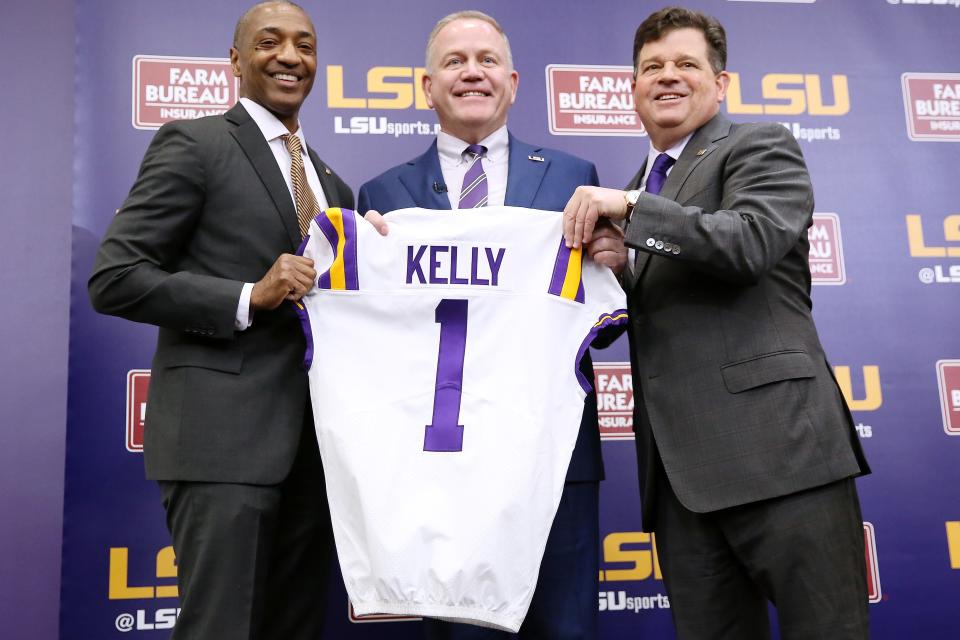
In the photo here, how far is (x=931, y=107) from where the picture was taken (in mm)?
3205

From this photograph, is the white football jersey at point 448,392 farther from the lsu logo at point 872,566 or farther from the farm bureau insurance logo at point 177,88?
the lsu logo at point 872,566

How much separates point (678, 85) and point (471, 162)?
0.53 metres

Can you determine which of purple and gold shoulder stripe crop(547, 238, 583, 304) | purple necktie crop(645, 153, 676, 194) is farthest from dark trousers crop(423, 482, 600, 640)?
purple necktie crop(645, 153, 676, 194)

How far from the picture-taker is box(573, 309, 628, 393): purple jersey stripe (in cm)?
183

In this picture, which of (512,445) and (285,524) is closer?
(512,445)

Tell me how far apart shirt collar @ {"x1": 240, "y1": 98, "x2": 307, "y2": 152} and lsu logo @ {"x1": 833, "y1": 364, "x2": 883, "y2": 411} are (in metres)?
2.04

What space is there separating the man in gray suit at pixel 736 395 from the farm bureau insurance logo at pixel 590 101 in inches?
42.5

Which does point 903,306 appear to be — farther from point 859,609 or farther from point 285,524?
point 285,524

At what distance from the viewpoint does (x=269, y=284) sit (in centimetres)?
179

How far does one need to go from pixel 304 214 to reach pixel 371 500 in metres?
0.69

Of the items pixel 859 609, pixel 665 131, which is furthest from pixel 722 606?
pixel 665 131

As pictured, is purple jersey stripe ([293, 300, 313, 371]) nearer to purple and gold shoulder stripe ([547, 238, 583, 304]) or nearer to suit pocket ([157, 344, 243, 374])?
suit pocket ([157, 344, 243, 374])

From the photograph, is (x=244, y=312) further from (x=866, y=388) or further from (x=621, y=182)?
(x=866, y=388)

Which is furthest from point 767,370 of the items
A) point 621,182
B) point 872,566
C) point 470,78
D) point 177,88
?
point 177,88
